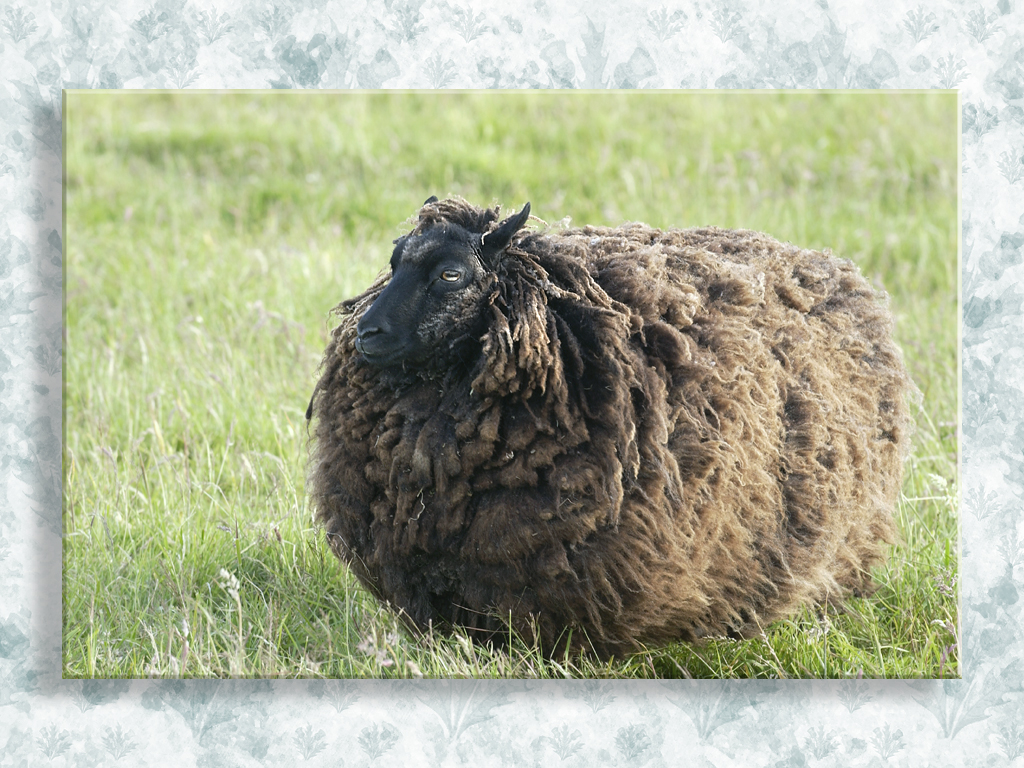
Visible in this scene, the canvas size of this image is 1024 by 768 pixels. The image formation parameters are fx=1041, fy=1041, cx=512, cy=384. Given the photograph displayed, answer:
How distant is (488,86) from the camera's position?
12.8ft

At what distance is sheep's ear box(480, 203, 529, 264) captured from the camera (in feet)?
10.8

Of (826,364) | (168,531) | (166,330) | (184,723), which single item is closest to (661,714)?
(826,364)

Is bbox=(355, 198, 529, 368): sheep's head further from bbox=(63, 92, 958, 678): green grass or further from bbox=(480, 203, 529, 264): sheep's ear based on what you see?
bbox=(63, 92, 958, 678): green grass

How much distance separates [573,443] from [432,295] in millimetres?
653

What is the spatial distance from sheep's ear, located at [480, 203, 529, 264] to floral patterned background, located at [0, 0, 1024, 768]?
0.83 m

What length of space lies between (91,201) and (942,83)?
269 inches

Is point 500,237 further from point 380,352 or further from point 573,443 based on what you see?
point 573,443

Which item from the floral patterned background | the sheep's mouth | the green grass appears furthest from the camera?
the green grass

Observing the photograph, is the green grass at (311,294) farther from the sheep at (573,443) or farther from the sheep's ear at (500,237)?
the sheep's ear at (500,237)

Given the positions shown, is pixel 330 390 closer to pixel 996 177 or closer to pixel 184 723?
pixel 184 723

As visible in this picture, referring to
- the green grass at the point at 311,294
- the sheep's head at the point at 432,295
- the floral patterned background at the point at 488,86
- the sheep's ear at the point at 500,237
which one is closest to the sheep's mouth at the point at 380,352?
the sheep's head at the point at 432,295

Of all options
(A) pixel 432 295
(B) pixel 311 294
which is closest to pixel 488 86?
(A) pixel 432 295

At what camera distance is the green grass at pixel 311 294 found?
12.7 ft

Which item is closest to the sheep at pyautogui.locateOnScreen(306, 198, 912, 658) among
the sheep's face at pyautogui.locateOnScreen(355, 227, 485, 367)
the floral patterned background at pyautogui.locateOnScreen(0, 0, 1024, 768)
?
→ the sheep's face at pyautogui.locateOnScreen(355, 227, 485, 367)
